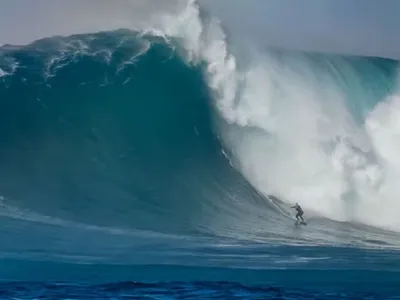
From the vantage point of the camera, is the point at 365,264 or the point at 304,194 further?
the point at 304,194

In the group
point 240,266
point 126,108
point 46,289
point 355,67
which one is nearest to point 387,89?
point 355,67

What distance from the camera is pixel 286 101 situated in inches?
835

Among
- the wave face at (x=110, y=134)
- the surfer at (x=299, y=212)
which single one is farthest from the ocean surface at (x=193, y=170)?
the surfer at (x=299, y=212)

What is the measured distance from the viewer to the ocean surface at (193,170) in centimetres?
1208

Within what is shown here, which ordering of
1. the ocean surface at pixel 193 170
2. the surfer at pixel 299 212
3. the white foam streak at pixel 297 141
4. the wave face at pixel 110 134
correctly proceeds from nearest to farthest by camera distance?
the ocean surface at pixel 193 170, the wave face at pixel 110 134, the surfer at pixel 299 212, the white foam streak at pixel 297 141

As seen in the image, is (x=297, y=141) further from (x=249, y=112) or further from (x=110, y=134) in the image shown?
(x=110, y=134)

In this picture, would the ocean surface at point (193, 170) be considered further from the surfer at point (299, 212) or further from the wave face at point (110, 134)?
the surfer at point (299, 212)

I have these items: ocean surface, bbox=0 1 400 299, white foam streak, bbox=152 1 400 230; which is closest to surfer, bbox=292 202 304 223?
ocean surface, bbox=0 1 400 299

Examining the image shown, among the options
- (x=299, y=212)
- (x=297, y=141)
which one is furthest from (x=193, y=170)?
(x=297, y=141)

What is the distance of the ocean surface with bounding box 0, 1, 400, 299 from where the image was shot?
12078 mm

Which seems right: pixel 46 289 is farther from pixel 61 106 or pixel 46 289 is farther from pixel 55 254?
pixel 61 106

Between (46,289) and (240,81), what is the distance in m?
11.1

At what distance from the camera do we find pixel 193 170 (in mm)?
17594

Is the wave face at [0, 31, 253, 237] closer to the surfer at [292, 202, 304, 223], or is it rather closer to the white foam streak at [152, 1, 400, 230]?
the white foam streak at [152, 1, 400, 230]
